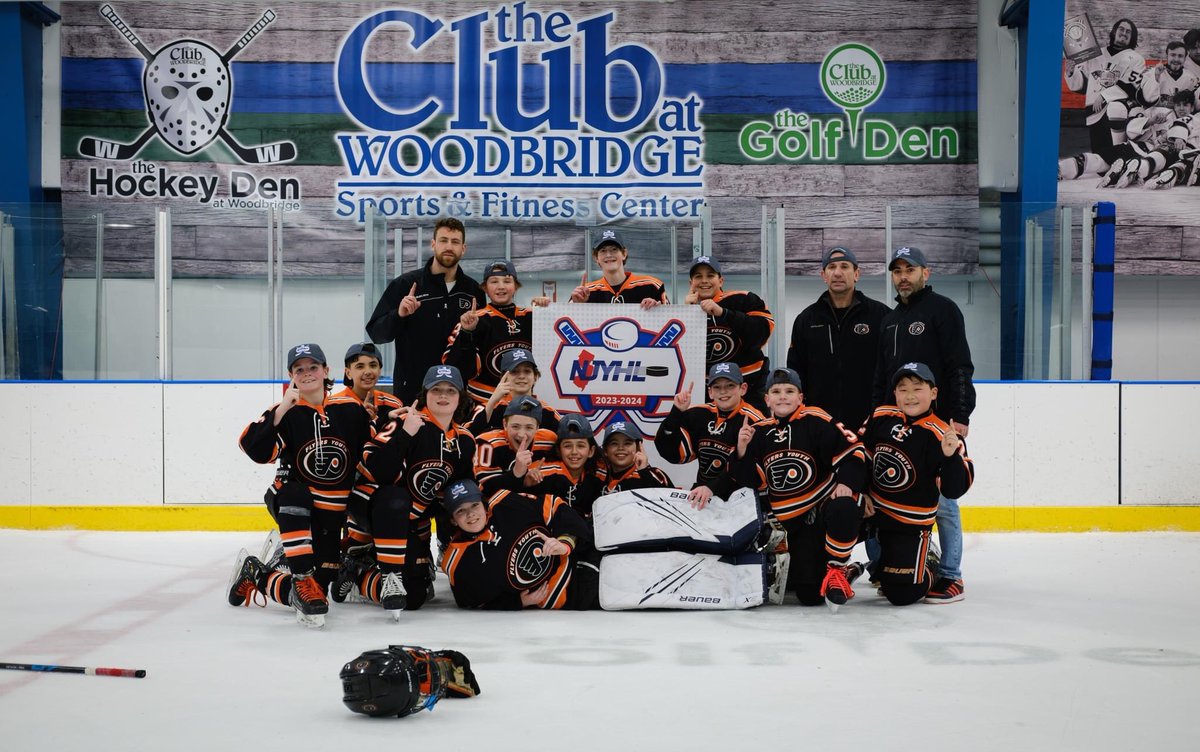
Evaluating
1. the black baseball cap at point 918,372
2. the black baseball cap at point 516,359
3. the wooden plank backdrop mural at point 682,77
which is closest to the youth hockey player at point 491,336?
the black baseball cap at point 516,359

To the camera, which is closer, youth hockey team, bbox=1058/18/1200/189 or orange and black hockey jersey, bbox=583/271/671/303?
orange and black hockey jersey, bbox=583/271/671/303

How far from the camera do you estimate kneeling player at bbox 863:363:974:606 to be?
453cm

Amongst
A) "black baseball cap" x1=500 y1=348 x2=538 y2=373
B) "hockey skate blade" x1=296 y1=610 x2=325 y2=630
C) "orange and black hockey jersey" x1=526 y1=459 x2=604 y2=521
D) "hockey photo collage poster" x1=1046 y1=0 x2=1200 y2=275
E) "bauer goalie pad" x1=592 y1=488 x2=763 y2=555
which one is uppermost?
"hockey photo collage poster" x1=1046 y1=0 x2=1200 y2=275

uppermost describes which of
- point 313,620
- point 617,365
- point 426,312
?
point 426,312

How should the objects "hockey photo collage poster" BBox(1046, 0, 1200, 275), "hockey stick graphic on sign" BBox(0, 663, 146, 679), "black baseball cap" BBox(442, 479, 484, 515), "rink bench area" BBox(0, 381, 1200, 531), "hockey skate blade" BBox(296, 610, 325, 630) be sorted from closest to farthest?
"hockey stick graphic on sign" BBox(0, 663, 146, 679)
"hockey skate blade" BBox(296, 610, 325, 630)
"black baseball cap" BBox(442, 479, 484, 515)
"rink bench area" BBox(0, 381, 1200, 531)
"hockey photo collage poster" BBox(1046, 0, 1200, 275)

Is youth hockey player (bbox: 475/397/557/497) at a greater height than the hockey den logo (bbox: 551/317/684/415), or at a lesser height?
Answer: lesser

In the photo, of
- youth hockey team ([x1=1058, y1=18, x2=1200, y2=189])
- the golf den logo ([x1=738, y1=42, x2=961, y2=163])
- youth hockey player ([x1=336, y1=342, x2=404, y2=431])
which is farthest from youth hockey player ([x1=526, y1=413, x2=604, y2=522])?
youth hockey team ([x1=1058, y1=18, x2=1200, y2=189])

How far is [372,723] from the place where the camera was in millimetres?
2857

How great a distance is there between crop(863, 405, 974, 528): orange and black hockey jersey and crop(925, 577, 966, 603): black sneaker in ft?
0.98

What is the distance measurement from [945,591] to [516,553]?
1.67 m

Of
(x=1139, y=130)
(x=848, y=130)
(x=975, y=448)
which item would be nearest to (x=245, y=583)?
(x=975, y=448)

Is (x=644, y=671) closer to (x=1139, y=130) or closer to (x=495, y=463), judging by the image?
(x=495, y=463)

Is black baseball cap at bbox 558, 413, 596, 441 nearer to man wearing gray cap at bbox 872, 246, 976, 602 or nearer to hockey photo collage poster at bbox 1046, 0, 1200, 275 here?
man wearing gray cap at bbox 872, 246, 976, 602

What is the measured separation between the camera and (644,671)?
11.2 feet
